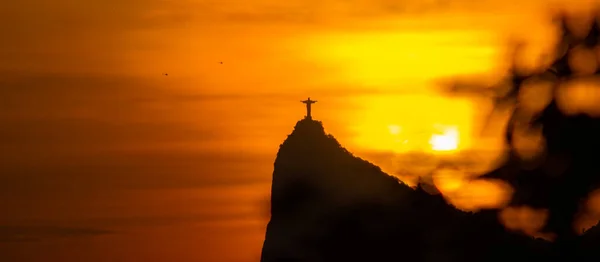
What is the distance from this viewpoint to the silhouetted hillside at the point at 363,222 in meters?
53.1

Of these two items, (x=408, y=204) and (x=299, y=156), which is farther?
(x=299, y=156)

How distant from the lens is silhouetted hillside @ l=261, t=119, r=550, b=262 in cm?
5309

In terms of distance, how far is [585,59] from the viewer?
54562mm

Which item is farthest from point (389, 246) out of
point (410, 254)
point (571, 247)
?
point (571, 247)

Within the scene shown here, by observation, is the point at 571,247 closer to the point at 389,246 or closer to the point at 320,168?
the point at 389,246

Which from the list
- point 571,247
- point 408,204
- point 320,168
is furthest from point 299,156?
point 571,247

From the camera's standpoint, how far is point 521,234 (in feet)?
173

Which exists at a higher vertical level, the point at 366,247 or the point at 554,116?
the point at 554,116

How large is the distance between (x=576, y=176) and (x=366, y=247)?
5.83 meters

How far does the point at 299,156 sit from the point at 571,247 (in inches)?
365

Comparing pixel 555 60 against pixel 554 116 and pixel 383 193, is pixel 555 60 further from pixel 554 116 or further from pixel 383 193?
pixel 383 193

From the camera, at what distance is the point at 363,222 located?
179ft

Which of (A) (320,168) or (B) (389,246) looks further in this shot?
(A) (320,168)

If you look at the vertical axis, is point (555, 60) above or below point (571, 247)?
above
